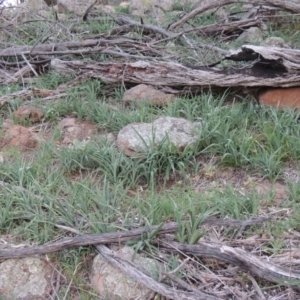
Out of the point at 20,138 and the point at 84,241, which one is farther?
the point at 20,138

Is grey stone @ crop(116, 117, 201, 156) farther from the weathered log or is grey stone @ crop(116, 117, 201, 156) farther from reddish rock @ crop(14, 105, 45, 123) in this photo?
reddish rock @ crop(14, 105, 45, 123)

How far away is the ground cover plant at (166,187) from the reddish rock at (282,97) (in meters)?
0.08

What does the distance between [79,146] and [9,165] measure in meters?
0.39

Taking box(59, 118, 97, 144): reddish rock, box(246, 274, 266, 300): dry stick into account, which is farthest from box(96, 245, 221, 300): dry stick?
box(59, 118, 97, 144): reddish rock

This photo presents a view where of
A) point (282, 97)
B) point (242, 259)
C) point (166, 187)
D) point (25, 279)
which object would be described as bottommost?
point (25, 279)

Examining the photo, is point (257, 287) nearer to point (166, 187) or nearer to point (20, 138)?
point (166, 187)

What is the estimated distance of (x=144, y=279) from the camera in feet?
6.34

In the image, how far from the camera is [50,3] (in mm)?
8203

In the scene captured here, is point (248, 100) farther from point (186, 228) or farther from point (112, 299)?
point (112, 299)

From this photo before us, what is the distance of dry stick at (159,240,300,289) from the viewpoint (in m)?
1.87

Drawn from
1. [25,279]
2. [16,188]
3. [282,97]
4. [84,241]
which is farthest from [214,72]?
[25,279]

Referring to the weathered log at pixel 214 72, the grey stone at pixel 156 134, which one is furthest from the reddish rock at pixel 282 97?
the grey stone at pixel 156 134

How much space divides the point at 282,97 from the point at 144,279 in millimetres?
1796

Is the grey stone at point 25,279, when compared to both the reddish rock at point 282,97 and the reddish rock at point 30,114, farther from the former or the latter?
the reddish rock at point 282,97
